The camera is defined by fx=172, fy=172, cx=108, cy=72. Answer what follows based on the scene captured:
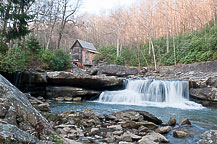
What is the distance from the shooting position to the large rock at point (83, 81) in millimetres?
12352

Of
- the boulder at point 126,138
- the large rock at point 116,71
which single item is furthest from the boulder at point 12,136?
the large rock at point 116,71

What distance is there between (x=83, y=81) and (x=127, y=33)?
2280 centimetres

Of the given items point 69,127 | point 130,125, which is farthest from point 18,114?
point 130,125

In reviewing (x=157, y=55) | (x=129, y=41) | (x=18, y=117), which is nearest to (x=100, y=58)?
(x=129, y=41)

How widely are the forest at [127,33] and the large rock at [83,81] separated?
2.25 metres

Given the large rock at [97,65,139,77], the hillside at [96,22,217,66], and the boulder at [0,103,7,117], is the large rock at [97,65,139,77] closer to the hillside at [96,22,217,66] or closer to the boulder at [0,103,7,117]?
the hillside at [96,22,217,66]

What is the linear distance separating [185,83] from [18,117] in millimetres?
12190

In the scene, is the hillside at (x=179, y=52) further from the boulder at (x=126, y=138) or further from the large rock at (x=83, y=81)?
the boulder at (x=126, y=138)

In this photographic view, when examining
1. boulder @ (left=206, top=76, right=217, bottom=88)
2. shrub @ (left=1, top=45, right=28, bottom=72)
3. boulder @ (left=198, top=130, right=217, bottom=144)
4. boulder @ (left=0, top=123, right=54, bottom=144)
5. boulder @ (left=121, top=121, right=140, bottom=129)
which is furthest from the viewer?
boulder @ (left=206, top=76, right=217, bottom=88)

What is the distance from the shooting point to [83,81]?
1288 cm

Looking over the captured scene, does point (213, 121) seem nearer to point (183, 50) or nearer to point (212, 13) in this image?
point (183, 50)

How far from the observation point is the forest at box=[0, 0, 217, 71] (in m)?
12.1

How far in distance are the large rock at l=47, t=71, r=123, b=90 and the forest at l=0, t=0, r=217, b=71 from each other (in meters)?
2.25

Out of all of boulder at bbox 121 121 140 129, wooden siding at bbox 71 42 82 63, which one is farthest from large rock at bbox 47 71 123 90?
wooden siding at bbox 71 42 82 63
